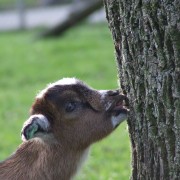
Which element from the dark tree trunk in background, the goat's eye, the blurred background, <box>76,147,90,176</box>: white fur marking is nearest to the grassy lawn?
the blurred background

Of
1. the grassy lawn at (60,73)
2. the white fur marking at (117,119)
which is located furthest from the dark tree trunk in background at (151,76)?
the grassy lawn at (60,73)

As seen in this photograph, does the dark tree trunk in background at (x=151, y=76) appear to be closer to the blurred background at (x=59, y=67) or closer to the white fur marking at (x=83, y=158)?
the white fur marking at (x=83, y=158)

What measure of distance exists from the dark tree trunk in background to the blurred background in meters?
1.55

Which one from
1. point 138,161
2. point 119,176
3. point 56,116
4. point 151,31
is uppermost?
point 151,31

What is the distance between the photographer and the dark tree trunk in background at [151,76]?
196 inches

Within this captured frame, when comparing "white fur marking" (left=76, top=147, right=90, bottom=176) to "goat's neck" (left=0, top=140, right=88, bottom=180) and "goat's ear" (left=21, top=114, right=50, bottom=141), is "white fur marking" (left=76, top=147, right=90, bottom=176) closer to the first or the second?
"goat's neck" (left=0, top=140, right=88, bottom=180)

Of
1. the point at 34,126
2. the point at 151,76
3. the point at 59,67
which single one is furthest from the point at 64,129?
the point at 59,67

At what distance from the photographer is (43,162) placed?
19.1 ft

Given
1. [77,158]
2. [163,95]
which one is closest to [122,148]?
[77,158]

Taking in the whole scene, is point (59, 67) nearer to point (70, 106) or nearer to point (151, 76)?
point (70, 106)

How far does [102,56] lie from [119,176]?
9099 millimetres

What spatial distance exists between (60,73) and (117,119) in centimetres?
961

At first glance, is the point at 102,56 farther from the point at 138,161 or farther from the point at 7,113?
the point at 138,161

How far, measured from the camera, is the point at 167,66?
5.03 m
